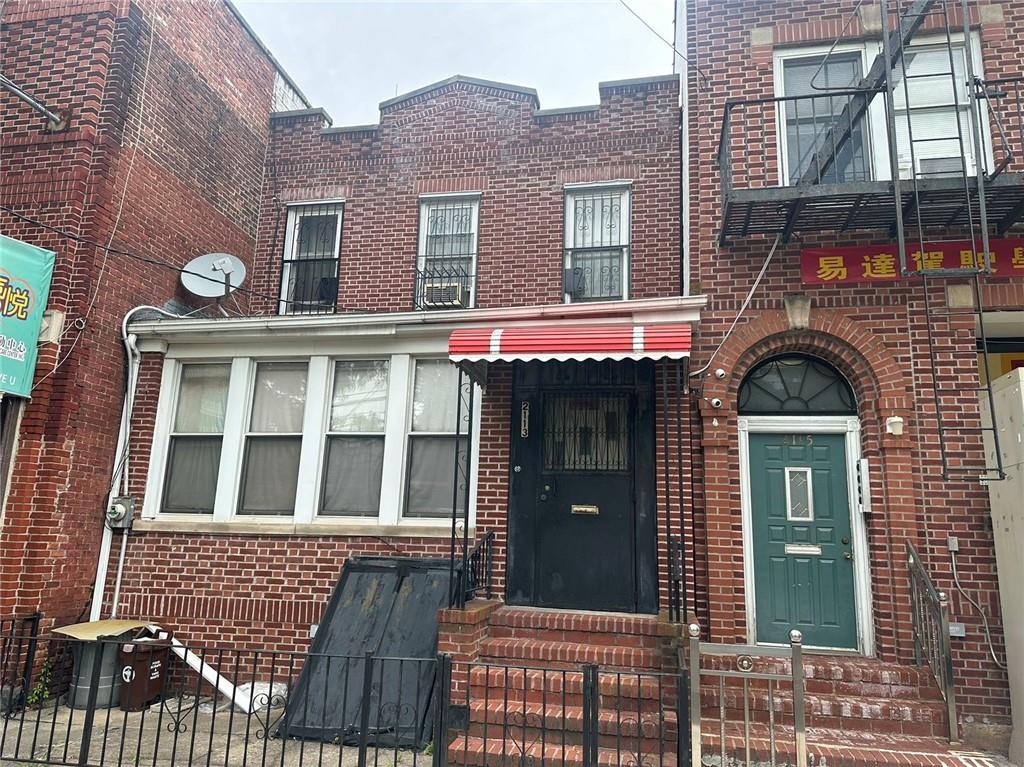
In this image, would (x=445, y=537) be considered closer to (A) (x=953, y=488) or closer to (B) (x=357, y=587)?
(B) (x=357, y=587)

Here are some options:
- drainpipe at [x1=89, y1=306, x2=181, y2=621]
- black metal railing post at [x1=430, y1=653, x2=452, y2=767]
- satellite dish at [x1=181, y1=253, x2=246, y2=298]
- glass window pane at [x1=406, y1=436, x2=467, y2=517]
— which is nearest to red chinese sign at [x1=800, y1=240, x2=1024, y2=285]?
glass window pane at [x1=406, y1=436, x2=467, y2=517]

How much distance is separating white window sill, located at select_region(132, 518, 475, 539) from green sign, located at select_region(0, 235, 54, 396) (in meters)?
2.03

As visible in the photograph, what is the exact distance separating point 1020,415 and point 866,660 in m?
2.43

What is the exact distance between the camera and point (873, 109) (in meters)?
6.98

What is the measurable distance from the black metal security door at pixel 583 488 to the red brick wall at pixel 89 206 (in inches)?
186

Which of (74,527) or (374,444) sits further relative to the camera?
(374,444)

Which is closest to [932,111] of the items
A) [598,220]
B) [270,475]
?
[598,220]

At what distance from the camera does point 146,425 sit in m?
8.04

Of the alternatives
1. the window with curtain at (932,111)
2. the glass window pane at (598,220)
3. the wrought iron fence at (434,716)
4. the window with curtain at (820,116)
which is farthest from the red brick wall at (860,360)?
the glass window pane at (598,220)

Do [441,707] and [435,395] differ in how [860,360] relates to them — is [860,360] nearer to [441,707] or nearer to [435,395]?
[435,395]

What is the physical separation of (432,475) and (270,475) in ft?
6.48

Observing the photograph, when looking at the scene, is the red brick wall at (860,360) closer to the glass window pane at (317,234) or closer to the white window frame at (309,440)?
the white window frame at (309,440)

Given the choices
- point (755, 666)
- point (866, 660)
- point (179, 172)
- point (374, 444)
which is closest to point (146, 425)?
point (374, 444)

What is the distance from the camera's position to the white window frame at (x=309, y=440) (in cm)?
750
